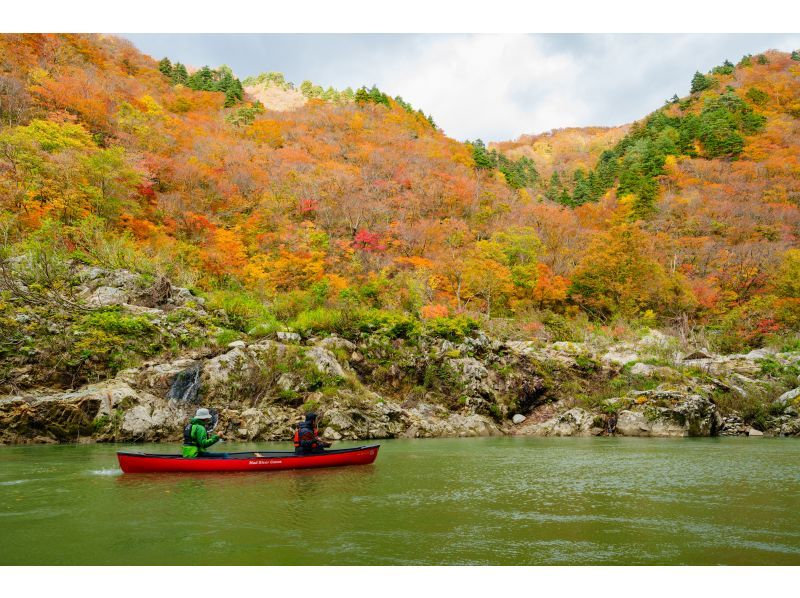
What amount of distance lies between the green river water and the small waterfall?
4.98 metres

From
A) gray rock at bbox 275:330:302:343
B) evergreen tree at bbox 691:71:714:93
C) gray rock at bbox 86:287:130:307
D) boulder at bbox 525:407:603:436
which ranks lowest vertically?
boulder at bbox 525:407:603:436

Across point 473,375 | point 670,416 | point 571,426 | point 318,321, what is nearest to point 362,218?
point 318,321

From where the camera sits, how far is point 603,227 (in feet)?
152

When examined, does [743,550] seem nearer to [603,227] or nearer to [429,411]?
[429,411]

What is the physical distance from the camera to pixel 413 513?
26.8 feet

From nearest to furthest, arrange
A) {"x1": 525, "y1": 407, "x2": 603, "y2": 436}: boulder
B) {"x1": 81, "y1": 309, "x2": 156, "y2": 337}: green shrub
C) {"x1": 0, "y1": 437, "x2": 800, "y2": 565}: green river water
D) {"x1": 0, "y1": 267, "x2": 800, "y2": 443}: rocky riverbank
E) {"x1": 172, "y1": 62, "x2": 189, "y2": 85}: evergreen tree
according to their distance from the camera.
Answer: {"x1": 0, "y1": 437, "x2": 800, "y2": 565}: green river water
{"x1": 0, "y1": 267, "x2": 800, "y2": 443}: rocky riverbank
{"x1": 81, "y1": 309, "x2": 156, "y2": 337}: green shrub
{"x1": 525, "y1": 407, "x2": 603, "y2": 436}: boulder
{"x1": 172, "y1": 62, "x2": 189, "y2": 85}: evergreen tree

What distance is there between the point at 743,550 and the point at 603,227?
44.2 m

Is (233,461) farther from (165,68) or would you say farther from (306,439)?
(165,68)

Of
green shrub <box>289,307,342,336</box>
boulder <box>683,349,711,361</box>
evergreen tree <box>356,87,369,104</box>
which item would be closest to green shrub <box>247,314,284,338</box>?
green shrub <box>289,307,342,336</box>

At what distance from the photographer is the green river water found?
237 inches

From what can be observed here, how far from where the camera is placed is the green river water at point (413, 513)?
602 cm

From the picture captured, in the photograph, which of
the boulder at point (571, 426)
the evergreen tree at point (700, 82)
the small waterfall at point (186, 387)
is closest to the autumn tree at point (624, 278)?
the boulder at point (571, 426)

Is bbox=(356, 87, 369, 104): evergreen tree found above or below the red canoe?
above

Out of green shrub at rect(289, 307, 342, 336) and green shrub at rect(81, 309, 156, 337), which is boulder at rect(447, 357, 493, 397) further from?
green shrub at rect(81, 309, 156, 337)
